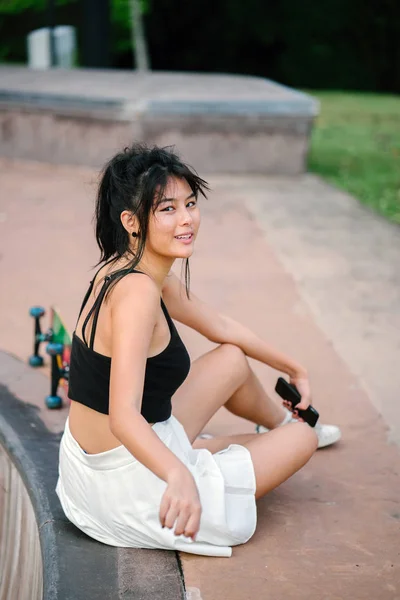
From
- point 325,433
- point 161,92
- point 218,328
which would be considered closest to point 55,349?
point 218,328

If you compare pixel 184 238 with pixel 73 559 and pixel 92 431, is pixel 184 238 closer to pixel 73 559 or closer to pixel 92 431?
pixel 92 431

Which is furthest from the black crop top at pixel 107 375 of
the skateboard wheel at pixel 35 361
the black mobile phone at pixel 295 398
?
the skateboard wheel at pixel 35 361

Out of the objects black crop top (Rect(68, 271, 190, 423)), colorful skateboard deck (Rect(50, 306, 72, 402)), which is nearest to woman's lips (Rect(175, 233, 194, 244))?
black crop top (Rect(68, 271, 190, 423))

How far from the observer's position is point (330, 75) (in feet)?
73.9

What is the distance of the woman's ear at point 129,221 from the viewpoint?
252cm

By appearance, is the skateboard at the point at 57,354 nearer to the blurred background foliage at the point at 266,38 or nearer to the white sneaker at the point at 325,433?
the white sneaker at the point at 325,433

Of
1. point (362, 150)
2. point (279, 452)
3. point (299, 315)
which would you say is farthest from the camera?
point (362, 150)

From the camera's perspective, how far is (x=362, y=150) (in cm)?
1114

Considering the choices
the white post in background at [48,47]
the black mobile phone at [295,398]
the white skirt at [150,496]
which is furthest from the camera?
the white post in background at [48,47]

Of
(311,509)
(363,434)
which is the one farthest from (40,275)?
(311,509)

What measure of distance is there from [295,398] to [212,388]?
1.04 ft

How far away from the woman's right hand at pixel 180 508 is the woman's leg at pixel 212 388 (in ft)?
2.38

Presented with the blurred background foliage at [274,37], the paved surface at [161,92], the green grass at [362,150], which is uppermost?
the paved surface at [161,92]

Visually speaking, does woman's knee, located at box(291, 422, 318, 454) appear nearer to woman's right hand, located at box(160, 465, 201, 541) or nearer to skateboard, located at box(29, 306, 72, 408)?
woman's right hand, located at box(160, 465, 201, 541)
